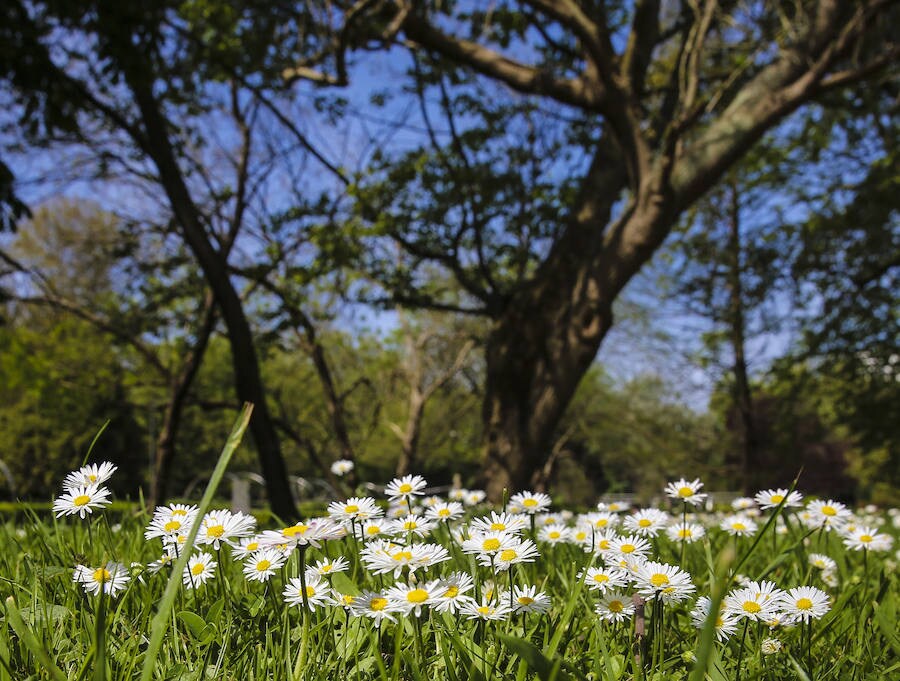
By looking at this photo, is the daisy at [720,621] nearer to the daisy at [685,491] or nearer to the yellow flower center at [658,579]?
the yellow flower center at [658,579]

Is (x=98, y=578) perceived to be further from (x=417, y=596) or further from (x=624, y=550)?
(x=624, y=550)

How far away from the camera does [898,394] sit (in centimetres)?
1328

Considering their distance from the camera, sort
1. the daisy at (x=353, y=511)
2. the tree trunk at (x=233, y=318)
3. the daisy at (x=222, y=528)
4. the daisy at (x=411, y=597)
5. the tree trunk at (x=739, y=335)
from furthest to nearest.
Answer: the tree trunk at (x=739, y=335)
the tree trunk at (x=233, y=318)
the daisy at (x=353, y=511)
the daisy at (x=222, y=528)
the daisy at (x=411, y=597)

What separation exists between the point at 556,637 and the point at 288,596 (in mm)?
529

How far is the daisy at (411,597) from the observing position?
42.0 inches

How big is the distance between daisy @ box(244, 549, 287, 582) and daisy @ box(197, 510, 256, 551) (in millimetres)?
64

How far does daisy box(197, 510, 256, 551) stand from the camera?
1.31 m

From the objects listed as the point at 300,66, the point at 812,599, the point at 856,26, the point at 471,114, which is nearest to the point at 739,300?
the point at 471,114

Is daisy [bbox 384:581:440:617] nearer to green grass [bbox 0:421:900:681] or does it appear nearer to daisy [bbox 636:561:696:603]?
green grass [bbox 0:421:900:681]

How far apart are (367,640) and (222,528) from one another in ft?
1.20

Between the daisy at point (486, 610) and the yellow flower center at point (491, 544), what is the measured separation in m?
0.10

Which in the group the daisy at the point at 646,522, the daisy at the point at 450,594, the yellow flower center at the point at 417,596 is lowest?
the daisy at the point at 450,594

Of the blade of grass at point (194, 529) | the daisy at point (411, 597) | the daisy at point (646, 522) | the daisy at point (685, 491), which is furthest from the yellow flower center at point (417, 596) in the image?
the daisy at point (685, 491)

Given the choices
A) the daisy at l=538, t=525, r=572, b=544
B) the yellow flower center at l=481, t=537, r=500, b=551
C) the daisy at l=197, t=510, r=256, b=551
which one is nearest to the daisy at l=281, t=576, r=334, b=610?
the daisy at l=197, t=510, r=256, b=551
